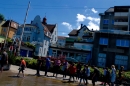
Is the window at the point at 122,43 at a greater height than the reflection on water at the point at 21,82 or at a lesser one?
greater

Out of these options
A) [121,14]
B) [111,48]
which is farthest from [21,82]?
[121,14]

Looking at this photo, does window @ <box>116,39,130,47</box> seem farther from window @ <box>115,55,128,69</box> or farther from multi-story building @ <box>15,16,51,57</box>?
multi-story building @ <box>15,16,51,57</box>

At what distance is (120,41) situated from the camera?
41.8 m

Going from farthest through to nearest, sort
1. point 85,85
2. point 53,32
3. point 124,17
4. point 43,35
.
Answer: point 53,32, point 43,35, point 124,17, point 85,85

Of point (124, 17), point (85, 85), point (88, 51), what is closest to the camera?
point (85, 85)

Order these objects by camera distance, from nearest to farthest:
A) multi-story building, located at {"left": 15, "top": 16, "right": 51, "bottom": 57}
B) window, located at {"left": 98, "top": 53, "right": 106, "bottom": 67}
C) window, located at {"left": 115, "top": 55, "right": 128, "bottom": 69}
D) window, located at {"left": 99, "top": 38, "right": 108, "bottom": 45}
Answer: window, located at {"left": 115, "top": 55, "right": 128, "bottom": 69} → window, located at {"left": 98, "top": 53, "right": 106, "bottom": 67} → window, located at {"left": 99, "top": 38, "right": 108, "bottom": 45} → multi-story building, located at {"left": 15, "top": 16, "right": 51, "bottom": 57}

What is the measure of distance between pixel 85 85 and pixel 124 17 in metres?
41.4

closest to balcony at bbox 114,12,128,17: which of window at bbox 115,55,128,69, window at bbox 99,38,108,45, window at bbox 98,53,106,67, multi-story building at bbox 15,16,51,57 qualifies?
window at bbox 99,38,108,45

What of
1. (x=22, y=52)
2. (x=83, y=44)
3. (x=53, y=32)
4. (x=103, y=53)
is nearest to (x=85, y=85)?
(x=103, y=53)

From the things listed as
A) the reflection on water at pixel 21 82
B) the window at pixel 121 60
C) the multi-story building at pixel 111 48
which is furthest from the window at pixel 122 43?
the reflection on water at pixel 21 82

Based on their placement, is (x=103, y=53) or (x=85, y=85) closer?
(x=85, y=85)

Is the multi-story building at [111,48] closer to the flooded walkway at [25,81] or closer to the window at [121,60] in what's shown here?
the window at [121,60]

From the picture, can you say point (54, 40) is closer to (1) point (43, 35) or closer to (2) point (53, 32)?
(2) point (53, 32)

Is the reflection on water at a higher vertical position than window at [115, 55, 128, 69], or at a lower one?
lower
